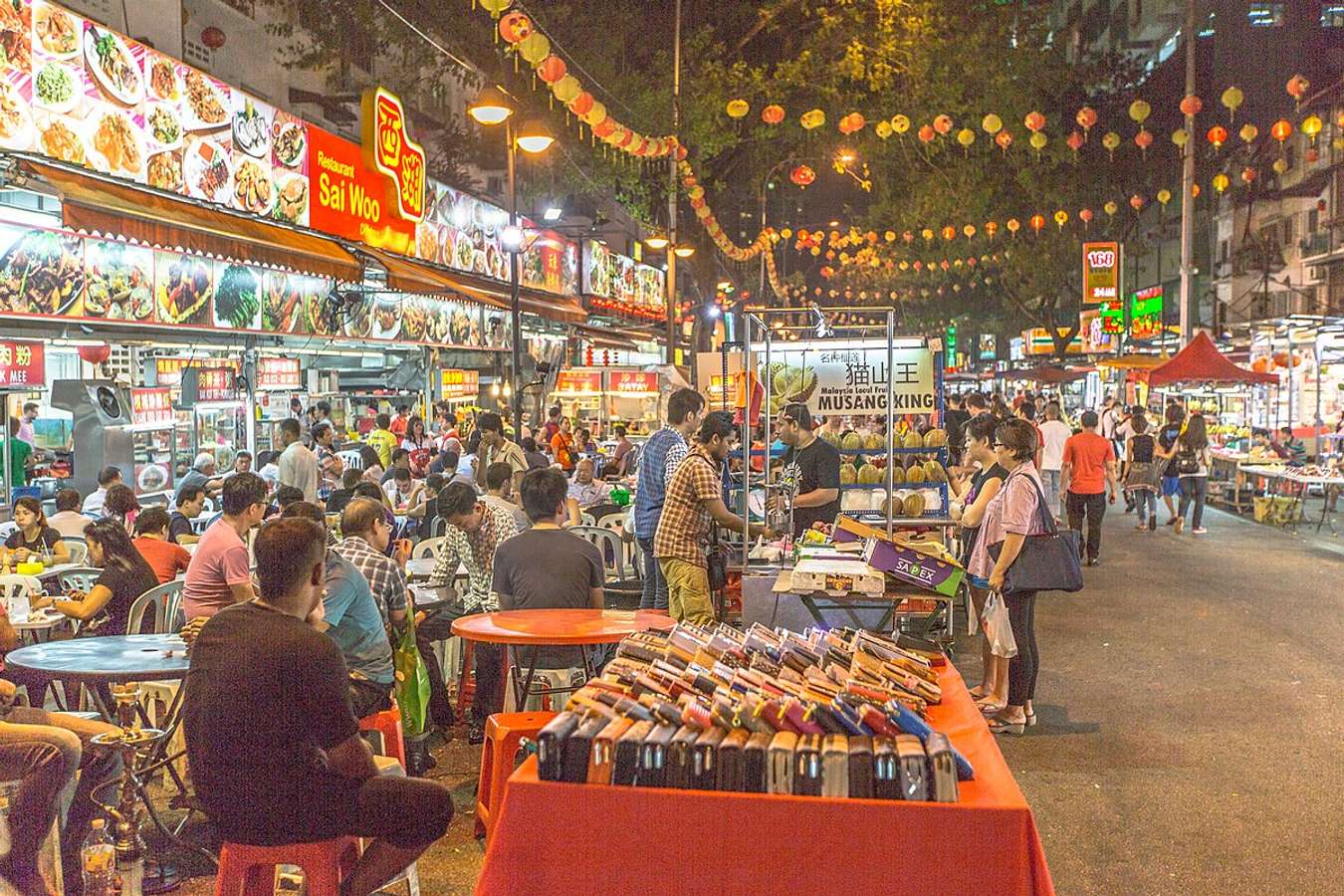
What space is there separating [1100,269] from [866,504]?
24.7m

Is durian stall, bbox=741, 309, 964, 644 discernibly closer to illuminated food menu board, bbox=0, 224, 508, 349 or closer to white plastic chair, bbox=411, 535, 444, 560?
white plastic chair, bbox=411, 535, 444, 560

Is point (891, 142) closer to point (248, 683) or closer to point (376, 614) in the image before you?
point (376, 614)

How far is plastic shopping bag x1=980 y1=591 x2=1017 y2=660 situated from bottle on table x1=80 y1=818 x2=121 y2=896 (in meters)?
5.32

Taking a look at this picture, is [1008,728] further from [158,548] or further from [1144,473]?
[1144,473]

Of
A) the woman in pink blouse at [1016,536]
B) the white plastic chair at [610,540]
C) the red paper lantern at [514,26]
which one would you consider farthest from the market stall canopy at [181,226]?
the woman in pink blouse at [1016,536]

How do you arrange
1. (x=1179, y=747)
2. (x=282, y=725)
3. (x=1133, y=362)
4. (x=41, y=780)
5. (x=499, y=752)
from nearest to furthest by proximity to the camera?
(x=282, y=725), (x=41, y=780), (x=499, y=752), (x=1179, y=747), (x=1133, y=362)

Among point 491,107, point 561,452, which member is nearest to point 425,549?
point 491,107

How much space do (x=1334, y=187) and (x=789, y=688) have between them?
106 feet

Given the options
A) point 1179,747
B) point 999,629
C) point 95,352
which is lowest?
point 1179,747

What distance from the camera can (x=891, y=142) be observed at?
2559 centimetres

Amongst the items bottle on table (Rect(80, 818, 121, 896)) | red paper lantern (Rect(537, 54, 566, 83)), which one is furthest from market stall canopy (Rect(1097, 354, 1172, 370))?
bottle on table (Rect(80, 818, 121, 896))

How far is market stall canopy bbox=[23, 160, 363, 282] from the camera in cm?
952

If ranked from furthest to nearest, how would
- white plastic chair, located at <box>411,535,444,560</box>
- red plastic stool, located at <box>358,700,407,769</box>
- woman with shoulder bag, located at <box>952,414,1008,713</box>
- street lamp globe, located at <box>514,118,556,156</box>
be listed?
street lamp globe, located at <box>514,118,556,156</box>, white plastic chair, located at <box>411,535,444,560</box>, woman with shoulder bag, located at <box>952,414,1008,713</box>, red plastic stool, located at <box>358,700,407,769</box>

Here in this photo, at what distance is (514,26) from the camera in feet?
35.4
